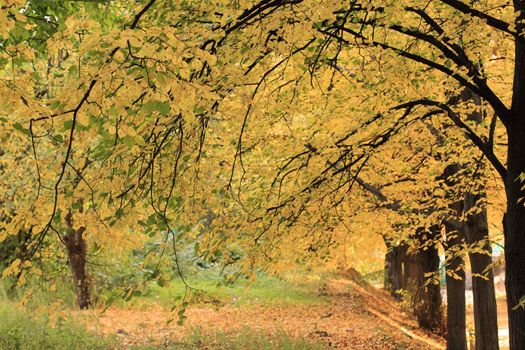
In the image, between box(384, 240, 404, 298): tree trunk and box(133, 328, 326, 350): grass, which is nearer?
box(133, 328, 326, 350): grass

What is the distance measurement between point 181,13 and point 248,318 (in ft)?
44.8

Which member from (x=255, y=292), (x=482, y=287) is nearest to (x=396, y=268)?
(x=255, y=292)

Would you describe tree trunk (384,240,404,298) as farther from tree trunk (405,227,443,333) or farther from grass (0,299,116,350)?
grass (0,299,116,350)

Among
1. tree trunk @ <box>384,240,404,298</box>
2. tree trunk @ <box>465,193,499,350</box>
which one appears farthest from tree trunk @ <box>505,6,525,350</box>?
tree trunk @ <box>384,240,404,298</box>

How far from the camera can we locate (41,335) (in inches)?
474

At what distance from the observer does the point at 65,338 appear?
1218cm

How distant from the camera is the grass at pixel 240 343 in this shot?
12.9 metres

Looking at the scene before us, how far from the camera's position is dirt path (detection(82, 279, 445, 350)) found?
15.2 meters

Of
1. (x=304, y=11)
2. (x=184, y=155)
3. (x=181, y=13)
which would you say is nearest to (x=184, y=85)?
(x=304, y=11)

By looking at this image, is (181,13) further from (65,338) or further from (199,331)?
(199,331)

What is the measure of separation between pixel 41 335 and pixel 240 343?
382cm

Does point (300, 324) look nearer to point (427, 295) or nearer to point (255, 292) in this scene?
point (427, 295)

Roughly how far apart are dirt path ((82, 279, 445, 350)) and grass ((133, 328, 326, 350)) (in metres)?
0.41

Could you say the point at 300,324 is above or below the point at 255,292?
below
